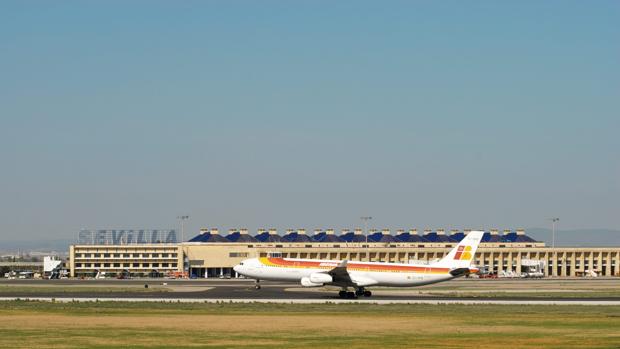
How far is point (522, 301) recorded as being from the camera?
289ft

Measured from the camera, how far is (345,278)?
96688mm

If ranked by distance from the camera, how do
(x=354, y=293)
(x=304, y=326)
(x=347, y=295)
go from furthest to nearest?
(x=354, y=293) < (x=347, y=295) < (x=304, y=326)

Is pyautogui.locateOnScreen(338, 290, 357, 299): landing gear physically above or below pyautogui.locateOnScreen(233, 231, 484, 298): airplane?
below

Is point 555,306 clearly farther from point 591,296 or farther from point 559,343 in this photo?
point 559,343

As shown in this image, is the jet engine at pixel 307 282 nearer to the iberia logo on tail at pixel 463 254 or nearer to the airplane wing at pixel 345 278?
the airplane wing at pixel 345 278

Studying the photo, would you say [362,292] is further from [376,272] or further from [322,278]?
[322,278]

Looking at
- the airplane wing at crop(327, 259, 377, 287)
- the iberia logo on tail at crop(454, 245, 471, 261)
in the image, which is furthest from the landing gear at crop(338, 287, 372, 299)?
the iberia logo on tail at crop(454, 245, 471, 261)

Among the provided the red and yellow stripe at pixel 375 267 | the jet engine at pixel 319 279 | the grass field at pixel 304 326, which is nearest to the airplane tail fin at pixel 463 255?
the red and yellow stripe at pixel 375 267

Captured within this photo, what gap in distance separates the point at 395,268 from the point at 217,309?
3012 cm

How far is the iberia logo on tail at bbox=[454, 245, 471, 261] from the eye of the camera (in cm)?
9969

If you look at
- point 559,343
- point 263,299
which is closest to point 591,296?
point 263,299

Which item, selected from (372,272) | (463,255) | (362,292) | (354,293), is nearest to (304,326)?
(354,293)

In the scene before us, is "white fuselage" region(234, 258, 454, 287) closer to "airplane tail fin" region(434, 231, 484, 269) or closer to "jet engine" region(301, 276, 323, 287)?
"jet engine" region(301, 276, 323, 287)

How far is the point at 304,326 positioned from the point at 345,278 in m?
37.6
